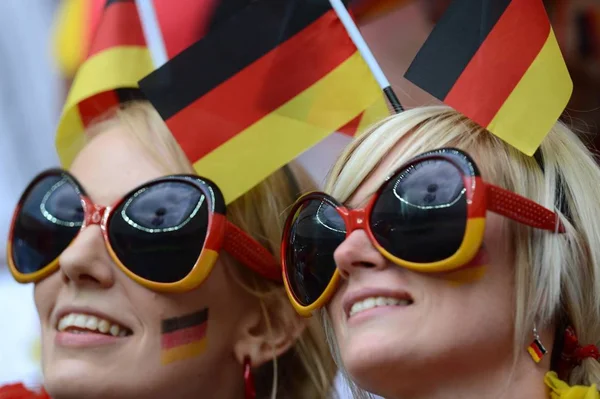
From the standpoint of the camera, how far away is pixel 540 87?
146 centimetres

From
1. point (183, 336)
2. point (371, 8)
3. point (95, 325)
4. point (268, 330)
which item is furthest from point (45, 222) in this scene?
point (371, 8)

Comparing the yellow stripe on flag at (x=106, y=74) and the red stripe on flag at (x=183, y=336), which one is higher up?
the yellow stripe on flag at (x=106, y=74)

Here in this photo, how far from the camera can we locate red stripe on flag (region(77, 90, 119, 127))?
6.08 feet

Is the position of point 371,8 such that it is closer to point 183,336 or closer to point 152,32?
point 152,32

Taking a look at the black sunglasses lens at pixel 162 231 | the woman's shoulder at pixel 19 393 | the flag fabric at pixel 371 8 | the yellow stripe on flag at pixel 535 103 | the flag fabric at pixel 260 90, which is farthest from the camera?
the flag fabric at pixel 371 8

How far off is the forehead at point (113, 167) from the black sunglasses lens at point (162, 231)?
85mm

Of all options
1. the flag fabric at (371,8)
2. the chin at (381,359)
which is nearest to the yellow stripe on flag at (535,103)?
the chin at (381,359)

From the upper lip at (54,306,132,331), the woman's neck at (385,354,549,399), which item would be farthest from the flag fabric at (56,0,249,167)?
the woman's neck at (385,354,549,399)

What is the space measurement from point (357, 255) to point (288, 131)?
1.27 feet

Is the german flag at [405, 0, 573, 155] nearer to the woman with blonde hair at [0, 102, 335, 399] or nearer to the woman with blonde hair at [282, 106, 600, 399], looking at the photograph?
the woman with blonde hair at [282, 106, 600, 399]

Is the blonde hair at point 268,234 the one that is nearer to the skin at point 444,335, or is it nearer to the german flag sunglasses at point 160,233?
the german flag sunglasses at point 160,233

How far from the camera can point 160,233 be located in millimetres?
1559

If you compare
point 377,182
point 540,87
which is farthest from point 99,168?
point 540,87

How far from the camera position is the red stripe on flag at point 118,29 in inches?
71.4
